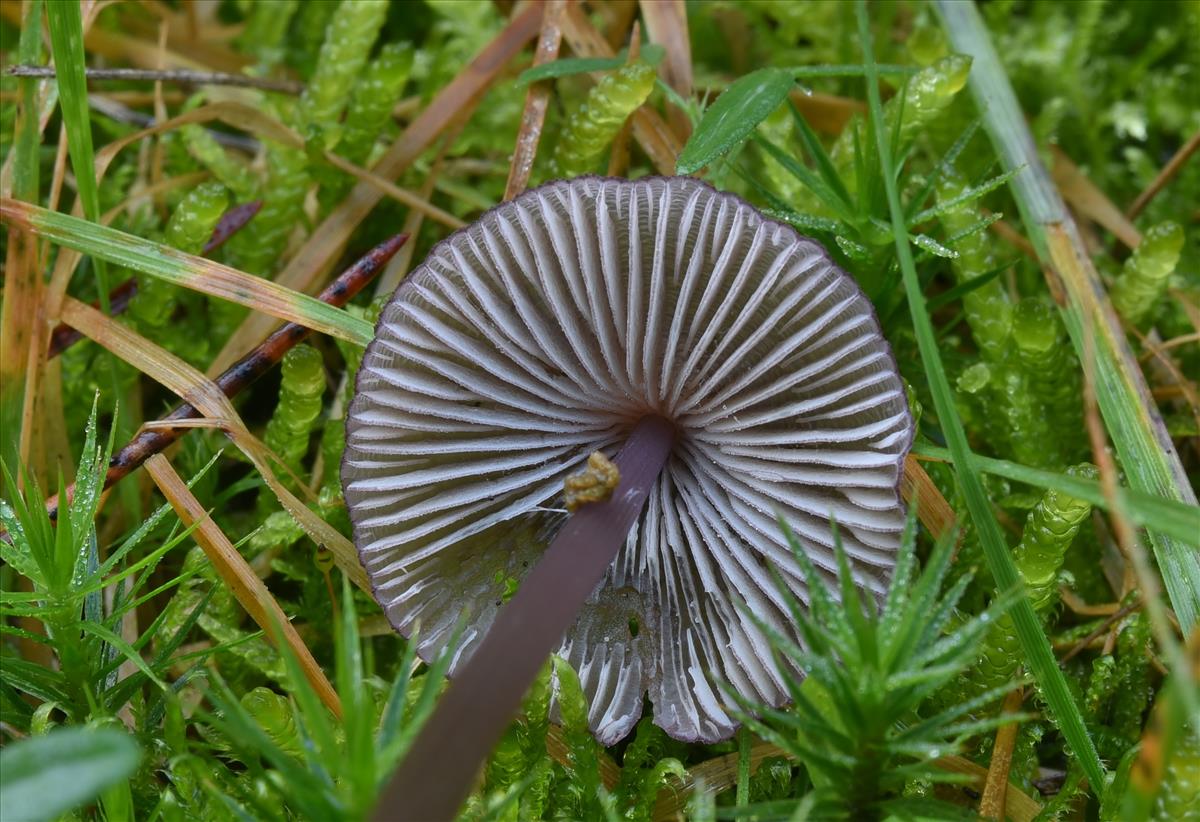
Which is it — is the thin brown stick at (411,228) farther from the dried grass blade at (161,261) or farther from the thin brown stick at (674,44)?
the thin brown stick at (674,44)

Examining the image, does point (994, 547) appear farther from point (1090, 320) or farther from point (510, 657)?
point (510, 657)

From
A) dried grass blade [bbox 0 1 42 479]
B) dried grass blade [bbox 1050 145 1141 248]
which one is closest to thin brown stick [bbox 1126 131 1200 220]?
dried grass blade [bbox 1050 145 1141 248]

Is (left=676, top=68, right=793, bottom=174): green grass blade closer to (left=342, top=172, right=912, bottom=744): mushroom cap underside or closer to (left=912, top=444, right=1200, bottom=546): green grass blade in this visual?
(left=342, top=172, right=912, bottom=744): mushroom cap underside

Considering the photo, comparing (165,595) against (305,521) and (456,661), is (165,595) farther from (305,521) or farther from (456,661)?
(456,661)

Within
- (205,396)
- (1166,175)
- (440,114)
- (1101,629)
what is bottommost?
(205,396)

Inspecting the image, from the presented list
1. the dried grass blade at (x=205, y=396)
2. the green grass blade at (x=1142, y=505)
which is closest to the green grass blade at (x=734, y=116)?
the green grass blade at (x=1142, y=505)

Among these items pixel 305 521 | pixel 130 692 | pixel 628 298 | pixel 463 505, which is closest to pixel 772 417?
pixel 628 298

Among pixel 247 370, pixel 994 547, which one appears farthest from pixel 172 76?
pixel 994 547
